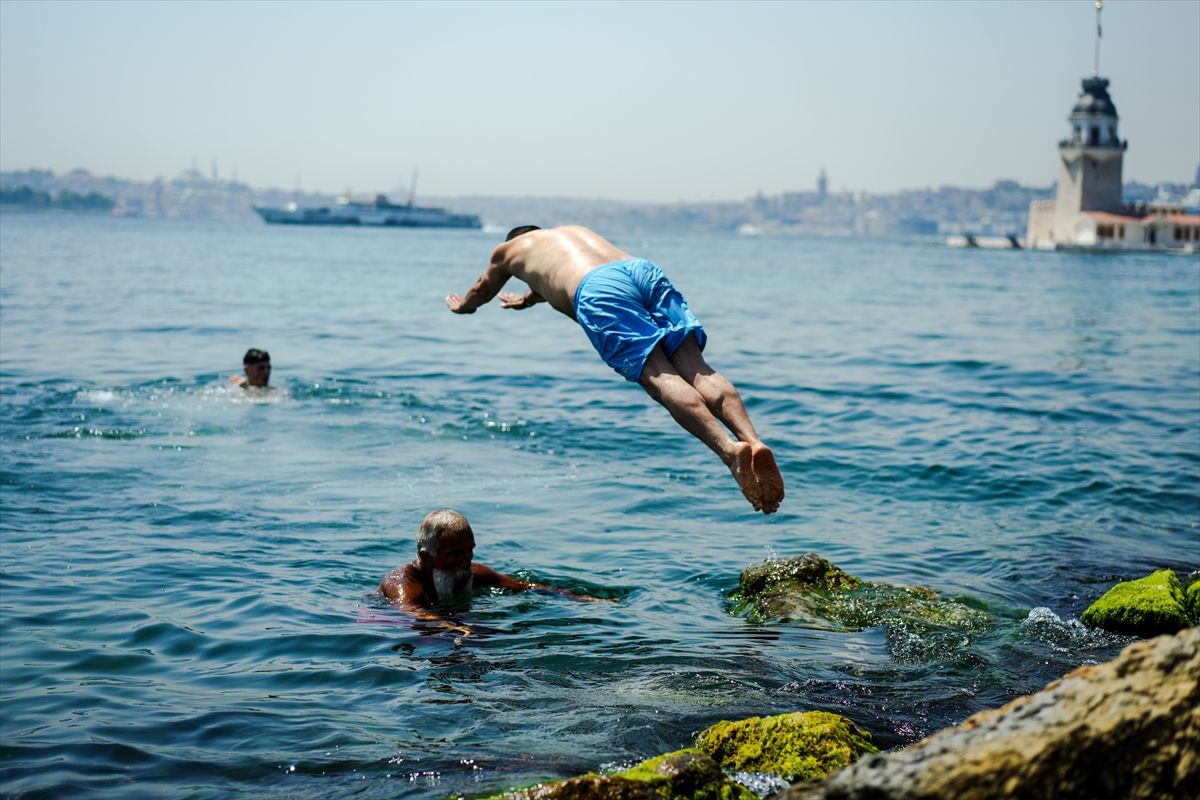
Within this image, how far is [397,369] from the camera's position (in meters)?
22.8

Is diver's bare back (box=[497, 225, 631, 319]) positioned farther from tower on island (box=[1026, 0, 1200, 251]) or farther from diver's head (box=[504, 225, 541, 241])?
tower on island (box=[1026, 0, 1200, 251])

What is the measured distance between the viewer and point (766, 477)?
20.2 ft

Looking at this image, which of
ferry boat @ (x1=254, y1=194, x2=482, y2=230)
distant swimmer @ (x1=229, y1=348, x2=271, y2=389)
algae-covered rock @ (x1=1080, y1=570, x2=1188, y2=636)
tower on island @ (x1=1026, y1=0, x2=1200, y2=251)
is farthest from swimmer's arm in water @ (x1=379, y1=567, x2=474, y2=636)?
ferry boat @ (x1=254, y1=194, x2=482, y2=230)

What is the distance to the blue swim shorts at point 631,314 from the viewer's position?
269 inches

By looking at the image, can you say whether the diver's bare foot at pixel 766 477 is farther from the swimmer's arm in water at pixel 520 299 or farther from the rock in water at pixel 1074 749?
the rock in water at pixel 1074 749

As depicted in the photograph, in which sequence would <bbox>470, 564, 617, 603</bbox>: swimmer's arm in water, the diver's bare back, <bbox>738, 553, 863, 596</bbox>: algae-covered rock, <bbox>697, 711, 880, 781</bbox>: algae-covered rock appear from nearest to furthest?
<bbox>697, 711, 880, 781</bbox>: algae-covered rock → the diver's bare back → <bbox>470, 564, 617, 603</bbox>: swimmer's arm in water → <bbox>738, 553, 863, 596</bbox>: algae-covered rock

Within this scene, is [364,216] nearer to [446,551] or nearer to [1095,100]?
[1095,100]

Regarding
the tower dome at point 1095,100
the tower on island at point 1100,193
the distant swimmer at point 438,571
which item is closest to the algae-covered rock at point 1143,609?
the distant swimmer at point 438,571

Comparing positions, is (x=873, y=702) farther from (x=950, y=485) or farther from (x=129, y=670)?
(x=950, y=485)

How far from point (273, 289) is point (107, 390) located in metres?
28.2

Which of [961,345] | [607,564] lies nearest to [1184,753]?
[607,564]

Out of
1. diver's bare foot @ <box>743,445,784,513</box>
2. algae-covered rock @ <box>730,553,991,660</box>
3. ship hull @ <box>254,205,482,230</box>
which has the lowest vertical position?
algae-covered rock @ <box>730,553,991,660</box>

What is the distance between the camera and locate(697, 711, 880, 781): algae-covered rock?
5270 millimetres

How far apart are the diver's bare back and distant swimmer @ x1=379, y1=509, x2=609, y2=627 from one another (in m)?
1.67
